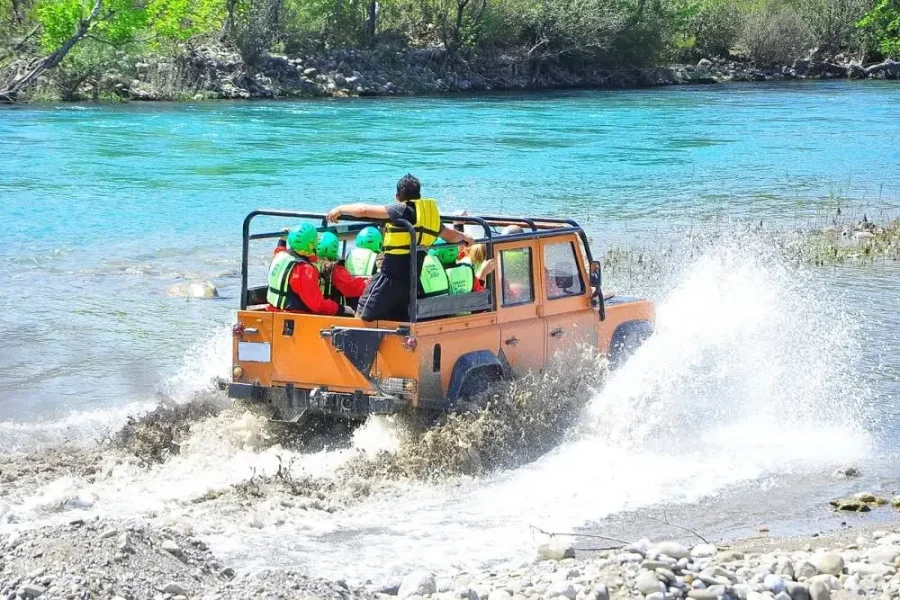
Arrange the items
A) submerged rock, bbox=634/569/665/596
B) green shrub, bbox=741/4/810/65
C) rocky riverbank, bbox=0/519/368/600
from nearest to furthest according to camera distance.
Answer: rocky riverbank, bbox=0/519/368/600 < submerged rock, bbox=634/569/665/596 < green shrub, bbox=741/4/810/65

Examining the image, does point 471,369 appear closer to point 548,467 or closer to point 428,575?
point 548,467

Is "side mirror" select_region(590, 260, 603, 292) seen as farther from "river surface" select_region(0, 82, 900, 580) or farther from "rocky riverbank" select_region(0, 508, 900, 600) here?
"rocky riverbank" select_region(0, 508, 900, 600)

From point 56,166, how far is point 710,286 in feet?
66.2

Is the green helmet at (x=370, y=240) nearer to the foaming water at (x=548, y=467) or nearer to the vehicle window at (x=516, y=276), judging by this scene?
the vehicle window at (x=516, y=276)

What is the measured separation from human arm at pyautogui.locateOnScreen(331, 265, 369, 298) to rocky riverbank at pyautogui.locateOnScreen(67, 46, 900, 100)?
43.3 metres

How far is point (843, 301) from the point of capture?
51.3 ft

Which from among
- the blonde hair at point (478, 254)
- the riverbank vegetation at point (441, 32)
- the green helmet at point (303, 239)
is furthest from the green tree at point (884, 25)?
the green helmet at point (303, 239)

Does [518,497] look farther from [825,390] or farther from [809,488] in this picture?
[825,390]

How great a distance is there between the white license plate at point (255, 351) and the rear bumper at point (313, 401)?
0.66 feet

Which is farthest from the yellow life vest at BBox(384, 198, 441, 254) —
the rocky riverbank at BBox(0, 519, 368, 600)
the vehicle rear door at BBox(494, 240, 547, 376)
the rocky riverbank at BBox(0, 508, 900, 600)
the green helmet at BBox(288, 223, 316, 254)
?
the rocky riverbank at BBox(0, 519, 368, 600)

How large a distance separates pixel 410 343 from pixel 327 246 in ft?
3.41

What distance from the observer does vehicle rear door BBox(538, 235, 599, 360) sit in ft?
33.5

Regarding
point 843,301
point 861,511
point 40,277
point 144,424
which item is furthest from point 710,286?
point 40,277

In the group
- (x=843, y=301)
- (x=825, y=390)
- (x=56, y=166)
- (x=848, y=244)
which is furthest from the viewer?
(x=56, y=166)
